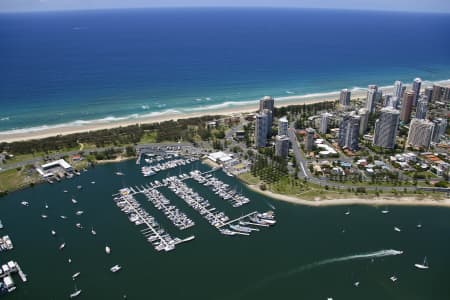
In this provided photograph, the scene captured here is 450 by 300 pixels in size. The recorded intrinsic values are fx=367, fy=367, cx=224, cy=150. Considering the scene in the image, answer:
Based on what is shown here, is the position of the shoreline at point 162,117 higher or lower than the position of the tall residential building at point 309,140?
higher

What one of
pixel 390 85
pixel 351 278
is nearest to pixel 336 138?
pixel 351 278

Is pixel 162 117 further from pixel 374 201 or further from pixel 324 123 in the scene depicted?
pixel 374 201

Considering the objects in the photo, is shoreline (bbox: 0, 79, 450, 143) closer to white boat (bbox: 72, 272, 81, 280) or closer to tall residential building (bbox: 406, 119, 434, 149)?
tall residential building (bbox: 406, 119, 434, 149)

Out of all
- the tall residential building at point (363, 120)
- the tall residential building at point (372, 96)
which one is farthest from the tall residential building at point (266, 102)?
the tall residential building at point (372, 96)

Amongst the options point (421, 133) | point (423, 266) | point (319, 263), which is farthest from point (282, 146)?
point (423, 266)

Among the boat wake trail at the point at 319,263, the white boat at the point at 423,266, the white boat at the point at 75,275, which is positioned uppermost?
the white boat at the point at 75,275

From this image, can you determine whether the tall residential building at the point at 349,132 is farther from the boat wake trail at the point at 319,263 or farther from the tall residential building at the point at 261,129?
the boat wake trail at the point at 319,263

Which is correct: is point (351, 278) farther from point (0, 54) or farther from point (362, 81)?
point (0, 54)
